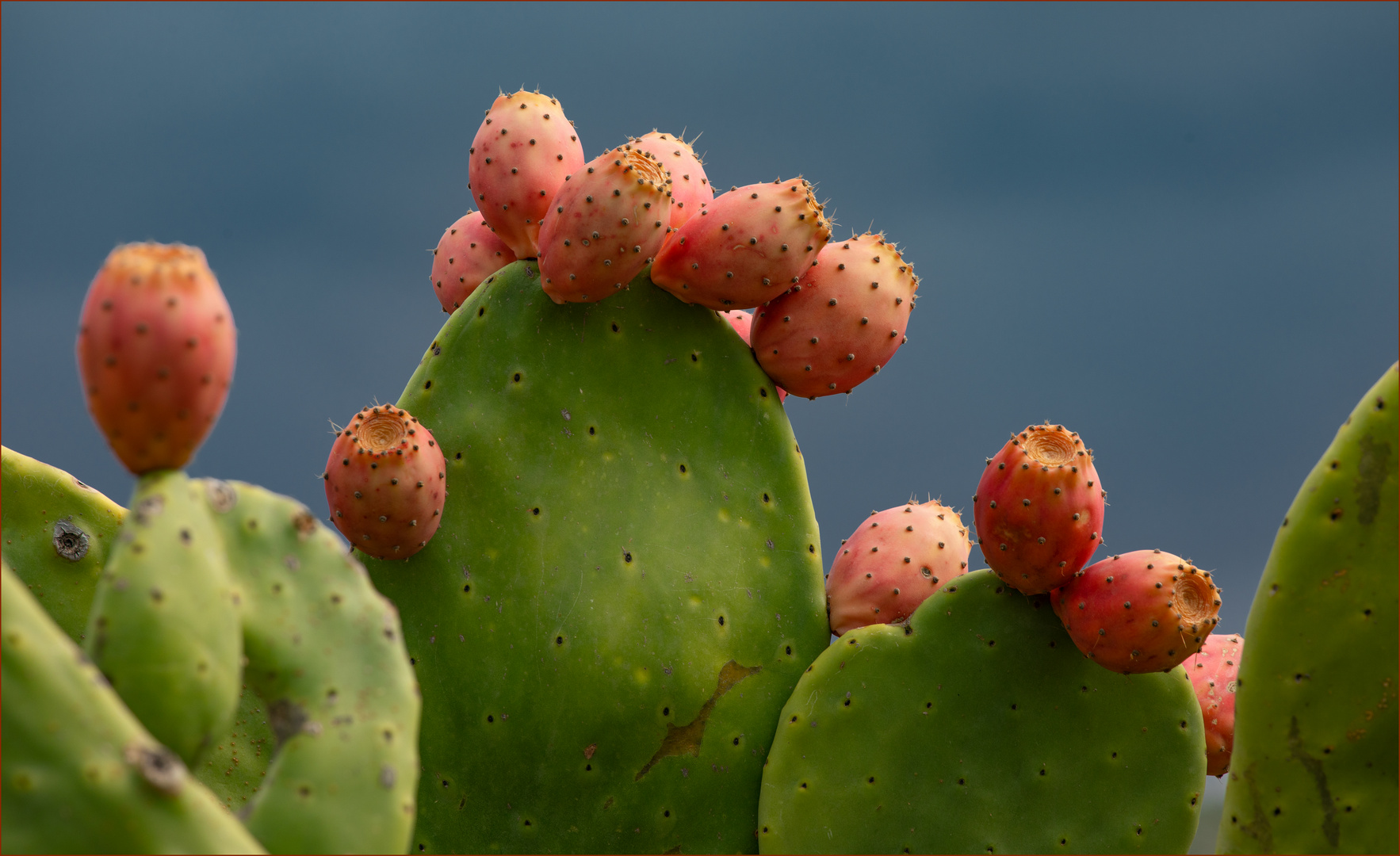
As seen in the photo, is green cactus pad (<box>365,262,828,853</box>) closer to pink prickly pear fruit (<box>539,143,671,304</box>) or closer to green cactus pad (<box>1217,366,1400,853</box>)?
pink prickly pear fruit (<box>539,143,671,304</box>)

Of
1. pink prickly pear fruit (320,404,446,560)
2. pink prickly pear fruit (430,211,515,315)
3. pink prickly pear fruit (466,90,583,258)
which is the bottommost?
pink prickly pear fruit (320,404,446,560)

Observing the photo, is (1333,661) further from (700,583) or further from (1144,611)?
(700,583)

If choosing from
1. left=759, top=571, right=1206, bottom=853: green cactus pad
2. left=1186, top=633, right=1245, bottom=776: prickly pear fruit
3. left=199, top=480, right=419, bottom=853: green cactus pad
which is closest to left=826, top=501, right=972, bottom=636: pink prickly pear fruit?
left=759, top=571, right=1206, bottom=853: green cactus pad

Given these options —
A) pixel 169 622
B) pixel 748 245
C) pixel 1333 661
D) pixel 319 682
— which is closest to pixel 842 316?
pixel 748 245

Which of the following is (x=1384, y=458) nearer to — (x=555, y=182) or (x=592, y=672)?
(x=592, y=672)

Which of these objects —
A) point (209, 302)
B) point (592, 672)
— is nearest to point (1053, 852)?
point (592, 672)

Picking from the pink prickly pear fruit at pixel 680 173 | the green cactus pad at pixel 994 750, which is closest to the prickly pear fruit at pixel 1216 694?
the green cactus pad at pixel 994 750
